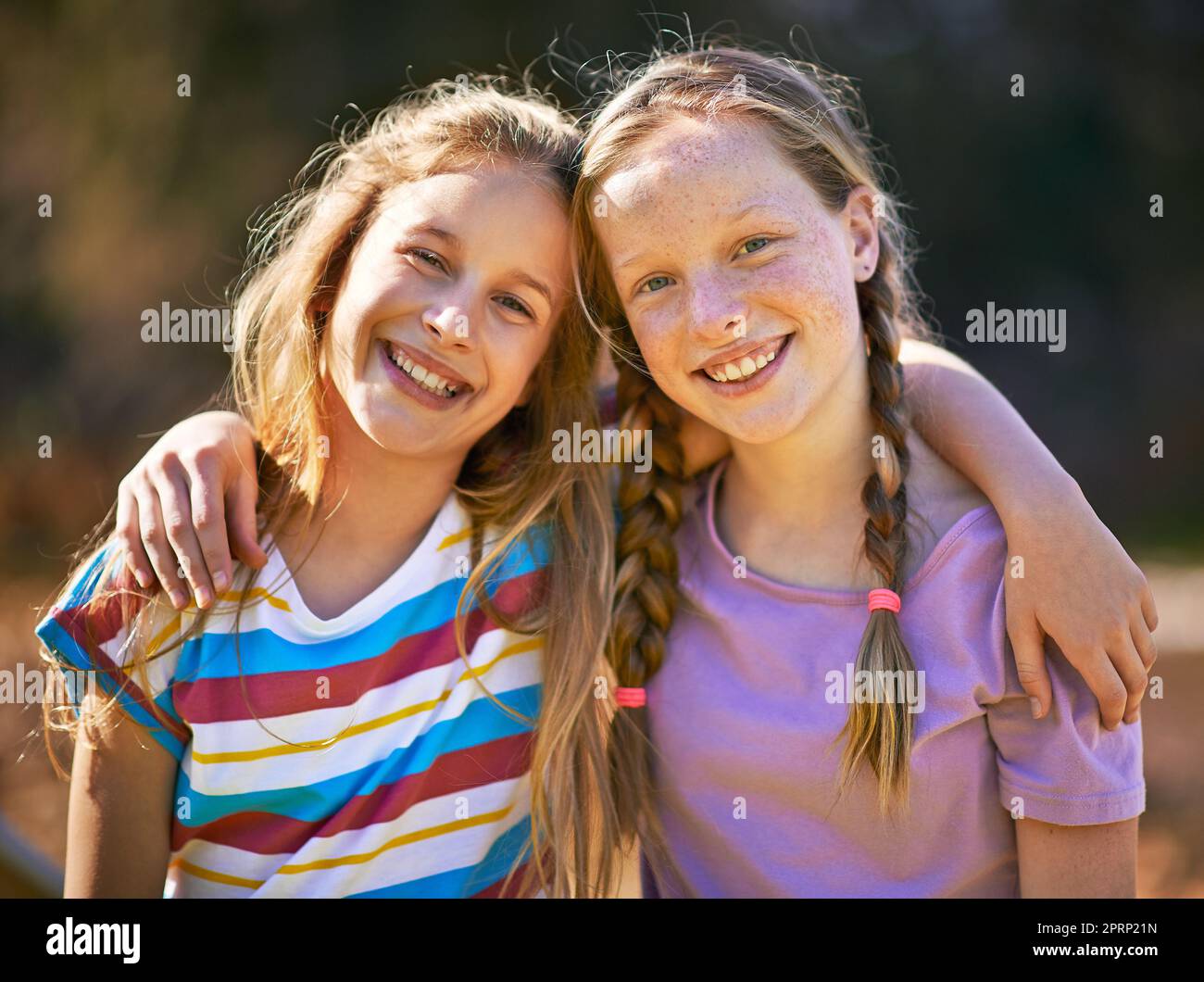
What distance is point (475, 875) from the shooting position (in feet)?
6.39

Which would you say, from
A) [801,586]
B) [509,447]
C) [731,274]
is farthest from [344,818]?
[731,274]

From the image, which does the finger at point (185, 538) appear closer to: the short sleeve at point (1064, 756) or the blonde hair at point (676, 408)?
Answer: the blonde hair at point (676, 408)

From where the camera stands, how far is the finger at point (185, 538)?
183 centimetres

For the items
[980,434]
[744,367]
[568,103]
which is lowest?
[980,434]

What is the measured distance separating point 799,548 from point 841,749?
0.37 metres

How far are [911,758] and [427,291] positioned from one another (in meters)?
1.16

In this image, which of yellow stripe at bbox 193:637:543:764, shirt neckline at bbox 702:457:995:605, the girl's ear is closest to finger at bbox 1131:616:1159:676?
shirt neckline at bbox 702:457:995:605

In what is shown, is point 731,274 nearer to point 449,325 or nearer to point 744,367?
point 744,367

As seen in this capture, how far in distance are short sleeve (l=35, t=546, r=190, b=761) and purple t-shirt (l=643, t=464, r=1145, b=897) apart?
862mm

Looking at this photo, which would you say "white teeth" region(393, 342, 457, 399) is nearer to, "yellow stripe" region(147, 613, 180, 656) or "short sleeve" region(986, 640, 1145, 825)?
"yellow stripe" region(147, 613, 180, 656)

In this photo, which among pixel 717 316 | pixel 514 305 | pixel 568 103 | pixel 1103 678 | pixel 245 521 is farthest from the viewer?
pixel 568 103

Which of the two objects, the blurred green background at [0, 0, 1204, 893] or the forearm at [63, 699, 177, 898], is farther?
the blurred green background at [0, 0, 1204, 893]

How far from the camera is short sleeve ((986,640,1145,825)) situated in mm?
1706

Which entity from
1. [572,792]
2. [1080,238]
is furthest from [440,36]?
[572,792]
